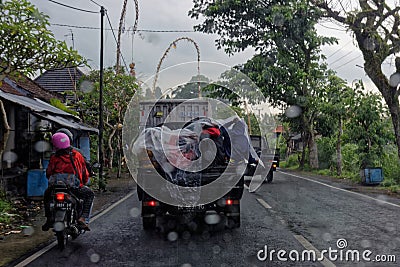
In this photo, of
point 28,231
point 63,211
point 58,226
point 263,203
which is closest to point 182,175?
point 63,211

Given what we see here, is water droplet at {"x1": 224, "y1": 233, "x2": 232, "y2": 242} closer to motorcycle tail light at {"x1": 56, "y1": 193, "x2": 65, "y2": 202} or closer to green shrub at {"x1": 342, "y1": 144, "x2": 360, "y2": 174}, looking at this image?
motorcycle tail light at {"x1": 56, "y1": 193, "x2": 65, "y2": 202}

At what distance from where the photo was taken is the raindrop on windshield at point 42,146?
16812 mm

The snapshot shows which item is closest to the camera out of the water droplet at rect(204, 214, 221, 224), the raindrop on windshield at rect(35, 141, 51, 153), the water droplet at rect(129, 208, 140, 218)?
the water droplet at rect(204, 214, 221, 224)

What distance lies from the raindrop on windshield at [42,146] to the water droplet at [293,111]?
19.6m

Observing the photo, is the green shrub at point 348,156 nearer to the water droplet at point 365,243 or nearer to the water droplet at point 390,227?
the water droplet at point 390,227

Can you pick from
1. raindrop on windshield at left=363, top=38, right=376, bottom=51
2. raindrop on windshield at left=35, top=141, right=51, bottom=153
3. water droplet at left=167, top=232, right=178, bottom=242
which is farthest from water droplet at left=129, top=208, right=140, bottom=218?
raindrop on windshield at left=363, top=38, right=376, bottom=51

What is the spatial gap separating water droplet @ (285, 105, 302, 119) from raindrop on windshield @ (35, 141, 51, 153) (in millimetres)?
19587

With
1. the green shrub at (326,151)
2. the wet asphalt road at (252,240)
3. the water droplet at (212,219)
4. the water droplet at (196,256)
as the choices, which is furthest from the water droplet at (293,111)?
the water droplet at (196,256)

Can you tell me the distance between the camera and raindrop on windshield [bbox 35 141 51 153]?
16812 millimetres

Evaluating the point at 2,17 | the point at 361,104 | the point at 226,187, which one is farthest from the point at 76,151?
the point at 361,104

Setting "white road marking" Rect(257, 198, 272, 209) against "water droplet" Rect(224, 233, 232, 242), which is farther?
"white road marking" Rect(257, 198, 272, 209)

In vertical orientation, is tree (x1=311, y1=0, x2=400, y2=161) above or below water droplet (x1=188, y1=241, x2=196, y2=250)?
above

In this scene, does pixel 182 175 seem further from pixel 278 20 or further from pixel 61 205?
pixel 278 20

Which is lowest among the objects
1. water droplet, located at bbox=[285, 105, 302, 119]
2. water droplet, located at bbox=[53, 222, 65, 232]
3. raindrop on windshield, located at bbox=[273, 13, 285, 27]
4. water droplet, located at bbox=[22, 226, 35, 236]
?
water droplet, located at bbox=[22, 226, 35, 236]
